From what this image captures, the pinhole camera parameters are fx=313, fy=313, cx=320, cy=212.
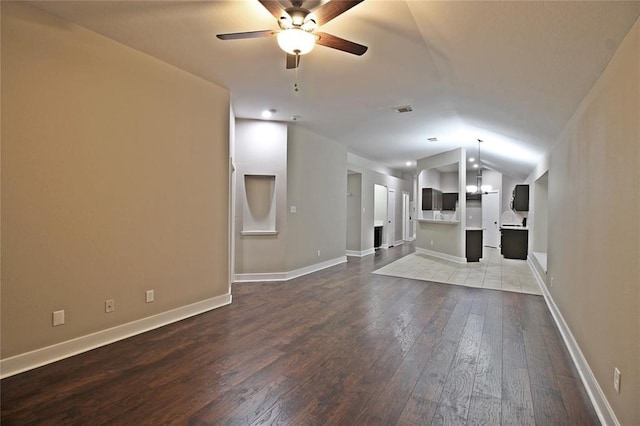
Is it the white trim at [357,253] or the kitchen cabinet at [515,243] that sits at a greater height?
the kitchen cabinet at [515,243]

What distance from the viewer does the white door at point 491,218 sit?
1095cm

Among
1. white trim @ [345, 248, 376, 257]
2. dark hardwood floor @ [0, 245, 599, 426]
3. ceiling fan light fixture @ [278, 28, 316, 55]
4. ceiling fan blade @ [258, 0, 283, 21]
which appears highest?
ceiling fan blade @ [258, 0, 283, 21]

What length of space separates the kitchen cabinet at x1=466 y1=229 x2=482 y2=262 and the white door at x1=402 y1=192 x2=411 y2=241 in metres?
→ 4.47

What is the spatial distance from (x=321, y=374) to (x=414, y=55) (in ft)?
9.84

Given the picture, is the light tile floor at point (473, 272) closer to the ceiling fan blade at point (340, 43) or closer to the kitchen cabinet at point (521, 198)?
the kitchen cabinet at point (521, 198)

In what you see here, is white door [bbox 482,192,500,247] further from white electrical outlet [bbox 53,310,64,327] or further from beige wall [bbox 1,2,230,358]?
white electrical outlet [bbox 53,310,64,327]

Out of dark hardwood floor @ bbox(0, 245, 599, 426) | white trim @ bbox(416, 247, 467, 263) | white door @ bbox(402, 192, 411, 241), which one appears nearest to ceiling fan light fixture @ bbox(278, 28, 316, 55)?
dark hardwood floor @ bbox(0, 245, 599, 426)

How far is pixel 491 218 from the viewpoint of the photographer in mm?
11164

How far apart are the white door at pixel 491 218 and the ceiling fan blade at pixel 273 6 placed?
1076cm

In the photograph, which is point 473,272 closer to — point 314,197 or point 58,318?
point 314,197

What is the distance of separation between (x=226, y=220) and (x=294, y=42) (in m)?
2.54

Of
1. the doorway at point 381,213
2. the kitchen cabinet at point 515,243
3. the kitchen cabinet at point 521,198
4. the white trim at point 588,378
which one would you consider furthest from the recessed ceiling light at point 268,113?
the kitchen cabinet at point 521,198

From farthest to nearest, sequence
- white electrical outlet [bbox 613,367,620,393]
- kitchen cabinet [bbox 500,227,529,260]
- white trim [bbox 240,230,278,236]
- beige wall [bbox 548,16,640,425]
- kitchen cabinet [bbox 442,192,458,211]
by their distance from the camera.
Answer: kitchen cabinet [bbox 442,192,458,211] → kitchen cabinet [bbox 500,227,529,260] → white trim [bbox 240,230,278,236] → white electrical outlet [bbox 613,367,620,393] → beige wall [bbox 548,16,640,425]

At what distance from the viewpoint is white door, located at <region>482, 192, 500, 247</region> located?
10945 millimetres
